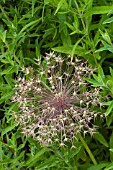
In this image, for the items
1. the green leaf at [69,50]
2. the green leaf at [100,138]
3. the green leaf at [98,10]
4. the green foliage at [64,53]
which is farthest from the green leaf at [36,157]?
the green leaf at [98,10]

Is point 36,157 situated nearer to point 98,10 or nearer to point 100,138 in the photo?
point 100,138

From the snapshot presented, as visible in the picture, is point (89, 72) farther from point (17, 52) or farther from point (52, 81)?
point (17, 52)

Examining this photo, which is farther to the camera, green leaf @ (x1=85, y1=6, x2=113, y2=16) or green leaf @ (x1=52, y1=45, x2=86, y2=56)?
green leaf @ (x1=52, y1=45, x2=86, y2=56)

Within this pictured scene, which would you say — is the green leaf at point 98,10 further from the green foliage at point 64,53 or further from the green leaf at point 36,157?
the green leaf at point 36,157

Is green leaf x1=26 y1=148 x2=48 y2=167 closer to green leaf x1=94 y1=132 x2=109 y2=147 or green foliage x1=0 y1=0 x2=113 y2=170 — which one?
green foliage x1=0 y1=0 x2=113 y2=170

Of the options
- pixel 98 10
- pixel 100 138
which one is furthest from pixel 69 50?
pixel 100 138

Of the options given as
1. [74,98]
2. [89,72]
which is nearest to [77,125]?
[74,98]

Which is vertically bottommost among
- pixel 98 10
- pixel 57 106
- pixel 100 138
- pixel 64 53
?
pixel 100 138

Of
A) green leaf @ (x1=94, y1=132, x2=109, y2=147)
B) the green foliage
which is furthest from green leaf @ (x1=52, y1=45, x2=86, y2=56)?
green leaf @ (x1=94, y1=132, x2=109, y2=147)
